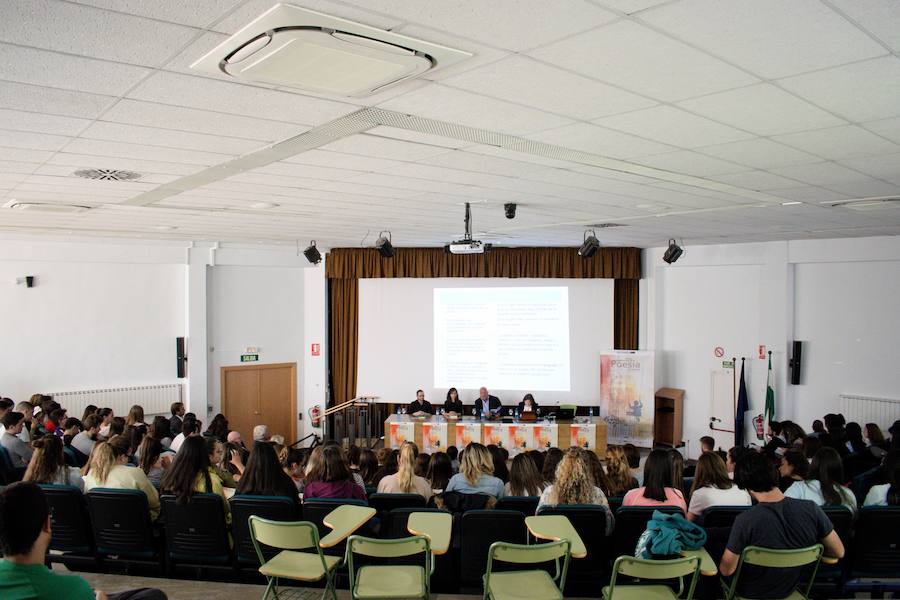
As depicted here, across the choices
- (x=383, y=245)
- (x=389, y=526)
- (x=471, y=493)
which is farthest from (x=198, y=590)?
(x=383, y=245)

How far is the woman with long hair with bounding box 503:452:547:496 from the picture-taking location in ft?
18.2

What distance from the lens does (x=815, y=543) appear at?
3777 mm

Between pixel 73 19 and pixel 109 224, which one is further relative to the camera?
pixel 109 224

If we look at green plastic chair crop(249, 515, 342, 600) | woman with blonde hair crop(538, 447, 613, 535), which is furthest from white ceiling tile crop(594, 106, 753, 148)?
green plastic chair crop(249, 515, 342, 600)

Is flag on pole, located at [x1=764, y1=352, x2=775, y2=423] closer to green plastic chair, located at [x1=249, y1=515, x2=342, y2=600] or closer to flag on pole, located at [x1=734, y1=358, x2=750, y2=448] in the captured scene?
flag on pole, located at [x1=734, y1=358, x2=750, y2=448]

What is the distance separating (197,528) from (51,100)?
2991 mm

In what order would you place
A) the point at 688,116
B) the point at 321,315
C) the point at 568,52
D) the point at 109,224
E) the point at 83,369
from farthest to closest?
the point at 321,315 → the point at 83,369 → the point at 109,224 → the point at 688,116 → the point at 568,52

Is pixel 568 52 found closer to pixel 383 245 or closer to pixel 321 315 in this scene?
pixel 383 245

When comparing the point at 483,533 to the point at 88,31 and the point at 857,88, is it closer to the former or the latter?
the point at 857,88

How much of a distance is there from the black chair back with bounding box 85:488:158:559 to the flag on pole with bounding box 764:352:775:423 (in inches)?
376

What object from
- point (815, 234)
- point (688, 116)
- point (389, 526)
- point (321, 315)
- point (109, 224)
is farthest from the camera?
point (321, 315)

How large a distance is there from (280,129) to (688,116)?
2291 mm

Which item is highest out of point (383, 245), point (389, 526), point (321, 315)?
point (383, 245)

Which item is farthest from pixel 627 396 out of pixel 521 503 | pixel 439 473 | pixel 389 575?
pixel 389 575
